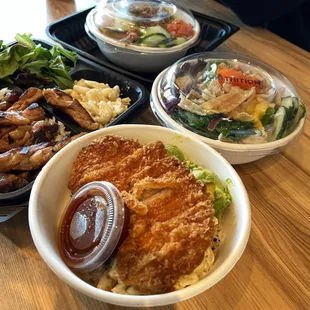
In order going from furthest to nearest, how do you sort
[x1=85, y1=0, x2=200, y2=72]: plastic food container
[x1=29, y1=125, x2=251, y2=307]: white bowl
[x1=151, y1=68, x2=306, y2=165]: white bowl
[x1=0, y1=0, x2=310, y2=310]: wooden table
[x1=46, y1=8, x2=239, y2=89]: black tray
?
[x1=46, y1=8, x2=239, y2=89]: black tray, [x1=85, y1=0, x2=200, y2=72]: plastic food container, [x1=151, y1=68, x2=306, y2=165]: white bowl, [x1=0, y1=0, x2=310, y2=310]: wooden table, [x1=29, y1=125, x2=251, y2=307]: white bowl

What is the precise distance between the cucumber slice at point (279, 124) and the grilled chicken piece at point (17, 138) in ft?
2.75

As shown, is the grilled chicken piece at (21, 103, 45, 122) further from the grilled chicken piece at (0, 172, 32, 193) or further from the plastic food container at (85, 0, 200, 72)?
the plastic food container at (85, 0, 200, 72)

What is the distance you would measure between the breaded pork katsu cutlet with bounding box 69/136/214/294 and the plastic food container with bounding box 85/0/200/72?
0.69 metres

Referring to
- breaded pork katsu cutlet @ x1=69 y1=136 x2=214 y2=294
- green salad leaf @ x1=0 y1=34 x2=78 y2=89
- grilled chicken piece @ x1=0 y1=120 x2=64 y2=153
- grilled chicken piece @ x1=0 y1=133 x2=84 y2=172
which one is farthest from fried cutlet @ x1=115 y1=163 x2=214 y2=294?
green salad leaf @ x1=0 y1=34 x2=78 y2=89

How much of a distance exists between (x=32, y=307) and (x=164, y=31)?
4.15 feet

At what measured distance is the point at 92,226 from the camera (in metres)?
0.78

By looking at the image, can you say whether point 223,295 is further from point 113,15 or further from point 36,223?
point 113,15

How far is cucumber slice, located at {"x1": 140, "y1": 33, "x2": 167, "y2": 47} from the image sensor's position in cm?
157

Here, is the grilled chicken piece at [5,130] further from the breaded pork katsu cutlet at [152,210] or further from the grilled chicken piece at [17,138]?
the breaded pork katsu cutlet at [152,210]

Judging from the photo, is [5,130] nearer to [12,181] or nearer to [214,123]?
[12,181]

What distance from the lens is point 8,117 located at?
1228 mm

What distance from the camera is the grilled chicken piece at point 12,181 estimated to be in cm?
101

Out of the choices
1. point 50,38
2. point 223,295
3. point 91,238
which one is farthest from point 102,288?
point 50,38

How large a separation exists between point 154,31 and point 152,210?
3.37 ft
